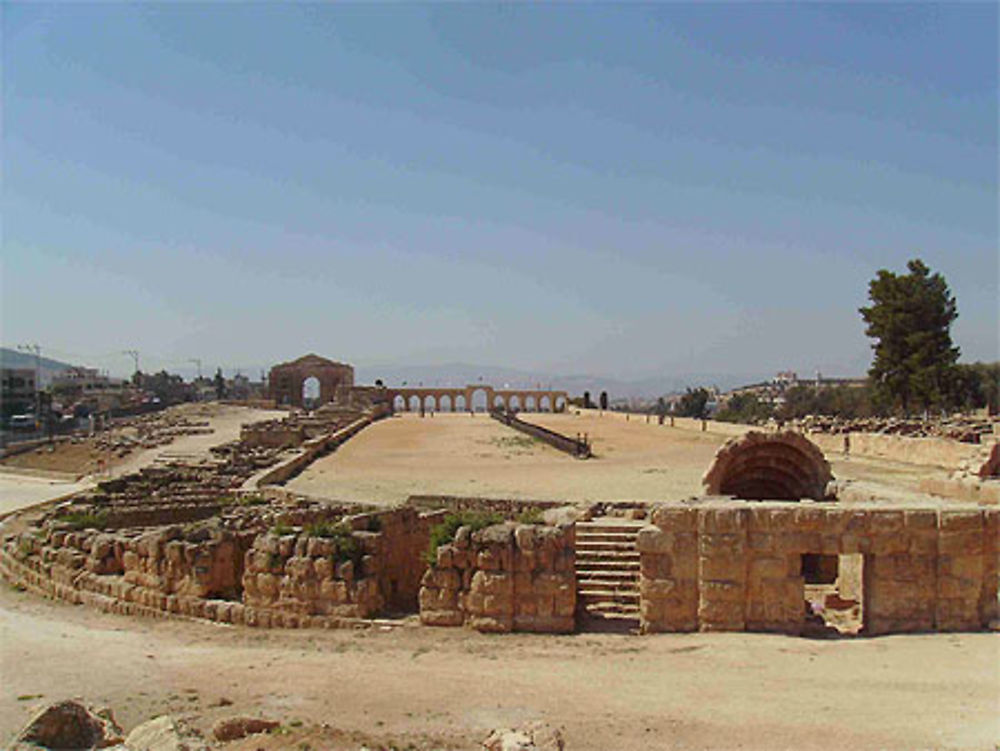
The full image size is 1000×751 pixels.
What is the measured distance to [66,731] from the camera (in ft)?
21.7

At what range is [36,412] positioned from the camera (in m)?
80.9

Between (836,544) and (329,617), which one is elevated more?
(836,544)

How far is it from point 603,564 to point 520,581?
8.02ft

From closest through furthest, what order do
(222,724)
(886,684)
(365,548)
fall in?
1. (222,724)
2. (886,684)
3. (365,548)

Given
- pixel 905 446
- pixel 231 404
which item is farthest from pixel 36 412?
pixel 905 446

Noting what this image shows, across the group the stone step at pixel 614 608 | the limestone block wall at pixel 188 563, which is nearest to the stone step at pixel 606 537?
the stone step at pixel 614 608

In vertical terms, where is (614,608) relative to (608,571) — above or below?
below

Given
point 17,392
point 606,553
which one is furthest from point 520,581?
point 17,392

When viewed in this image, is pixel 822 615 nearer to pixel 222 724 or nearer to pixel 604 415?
pixel 222 724

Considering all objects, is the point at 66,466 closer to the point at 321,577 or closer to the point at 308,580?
the point at 308,580

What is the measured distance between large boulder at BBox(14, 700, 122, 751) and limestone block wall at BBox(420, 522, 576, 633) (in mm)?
4936

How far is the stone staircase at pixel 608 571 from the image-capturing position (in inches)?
464

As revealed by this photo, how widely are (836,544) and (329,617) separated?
21.6 feet

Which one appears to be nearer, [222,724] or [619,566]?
[222,724]
